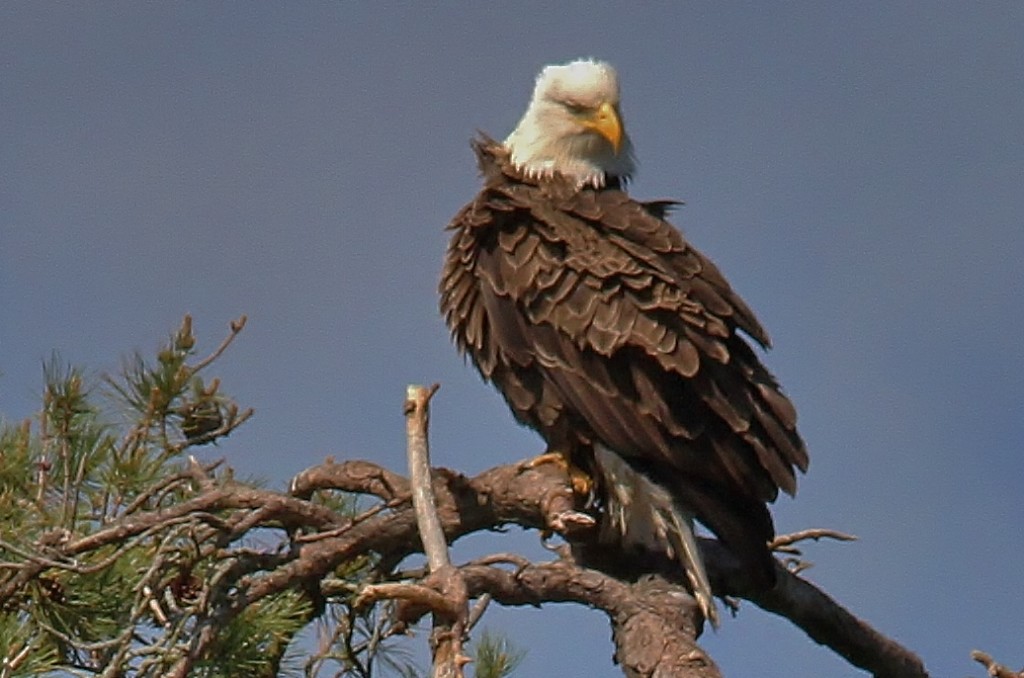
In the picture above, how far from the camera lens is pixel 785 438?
14.7 feet

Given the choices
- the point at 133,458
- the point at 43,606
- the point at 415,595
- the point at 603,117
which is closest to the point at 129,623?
the point at 43,606

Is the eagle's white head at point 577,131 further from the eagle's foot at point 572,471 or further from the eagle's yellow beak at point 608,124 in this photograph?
the eagle's foot at point 572,471

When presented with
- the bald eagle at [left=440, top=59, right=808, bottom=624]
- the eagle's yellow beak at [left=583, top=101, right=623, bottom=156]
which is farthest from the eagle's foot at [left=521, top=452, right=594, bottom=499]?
the eagle's yellow beak at [left=583, top=101, right=623, bottom=156]

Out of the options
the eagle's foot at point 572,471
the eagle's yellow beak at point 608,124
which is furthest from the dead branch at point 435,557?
the eagle's yellow beak at point 608,124

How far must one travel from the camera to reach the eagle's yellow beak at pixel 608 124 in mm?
5598

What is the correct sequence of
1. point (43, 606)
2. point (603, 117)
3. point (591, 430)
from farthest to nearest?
→ point (603, 117) < point (591, 430) < point (43, 606)

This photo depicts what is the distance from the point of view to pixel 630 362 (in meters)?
4.58

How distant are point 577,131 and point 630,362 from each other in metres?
1.36

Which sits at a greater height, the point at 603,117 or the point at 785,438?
the point at 603,117

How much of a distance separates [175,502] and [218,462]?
0.51 feet

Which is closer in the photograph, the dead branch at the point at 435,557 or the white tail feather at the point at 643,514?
the dead branch at the point at 435,557

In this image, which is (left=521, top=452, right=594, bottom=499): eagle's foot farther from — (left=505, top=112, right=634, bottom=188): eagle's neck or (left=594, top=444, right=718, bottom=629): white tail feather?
(left=505, top=112, right=634, bottom=188): eagle's neck

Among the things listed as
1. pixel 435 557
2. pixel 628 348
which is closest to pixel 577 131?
pixel 628 348

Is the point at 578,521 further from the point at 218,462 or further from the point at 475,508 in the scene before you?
the point at 218,462
